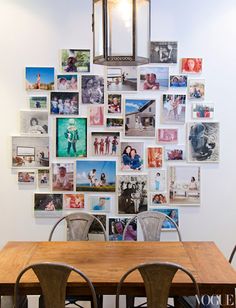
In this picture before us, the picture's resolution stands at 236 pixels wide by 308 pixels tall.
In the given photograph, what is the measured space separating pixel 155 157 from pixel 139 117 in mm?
344

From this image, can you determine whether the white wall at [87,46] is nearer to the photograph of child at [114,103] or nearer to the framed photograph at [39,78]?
the framed photograph at [39,78]

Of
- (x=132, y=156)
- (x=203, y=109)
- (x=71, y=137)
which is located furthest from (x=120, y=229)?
(x=203, y=109)

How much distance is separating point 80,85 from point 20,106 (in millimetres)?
505

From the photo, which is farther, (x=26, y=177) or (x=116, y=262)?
(x=26, y=177)

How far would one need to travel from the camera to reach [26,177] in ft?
11.8

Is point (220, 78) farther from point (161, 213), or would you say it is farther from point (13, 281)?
point (13, 281)

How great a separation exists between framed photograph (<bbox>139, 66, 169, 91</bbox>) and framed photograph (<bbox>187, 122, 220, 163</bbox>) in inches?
15.3

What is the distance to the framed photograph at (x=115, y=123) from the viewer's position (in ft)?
11.8

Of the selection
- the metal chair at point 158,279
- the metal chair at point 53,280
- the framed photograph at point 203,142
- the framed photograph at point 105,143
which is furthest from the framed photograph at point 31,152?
the metal chair at point 158,279

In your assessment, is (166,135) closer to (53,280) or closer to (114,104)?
(114,104)

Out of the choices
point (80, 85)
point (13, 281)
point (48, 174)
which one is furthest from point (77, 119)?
point (13, 281)

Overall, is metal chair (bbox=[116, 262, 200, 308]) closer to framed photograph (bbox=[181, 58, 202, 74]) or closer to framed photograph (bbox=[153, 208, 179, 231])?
framed photograph (bbox=[153, 208, 179, 231])

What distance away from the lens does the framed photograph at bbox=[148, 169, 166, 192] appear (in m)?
3.62

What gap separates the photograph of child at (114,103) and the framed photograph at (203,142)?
22.8 inches
